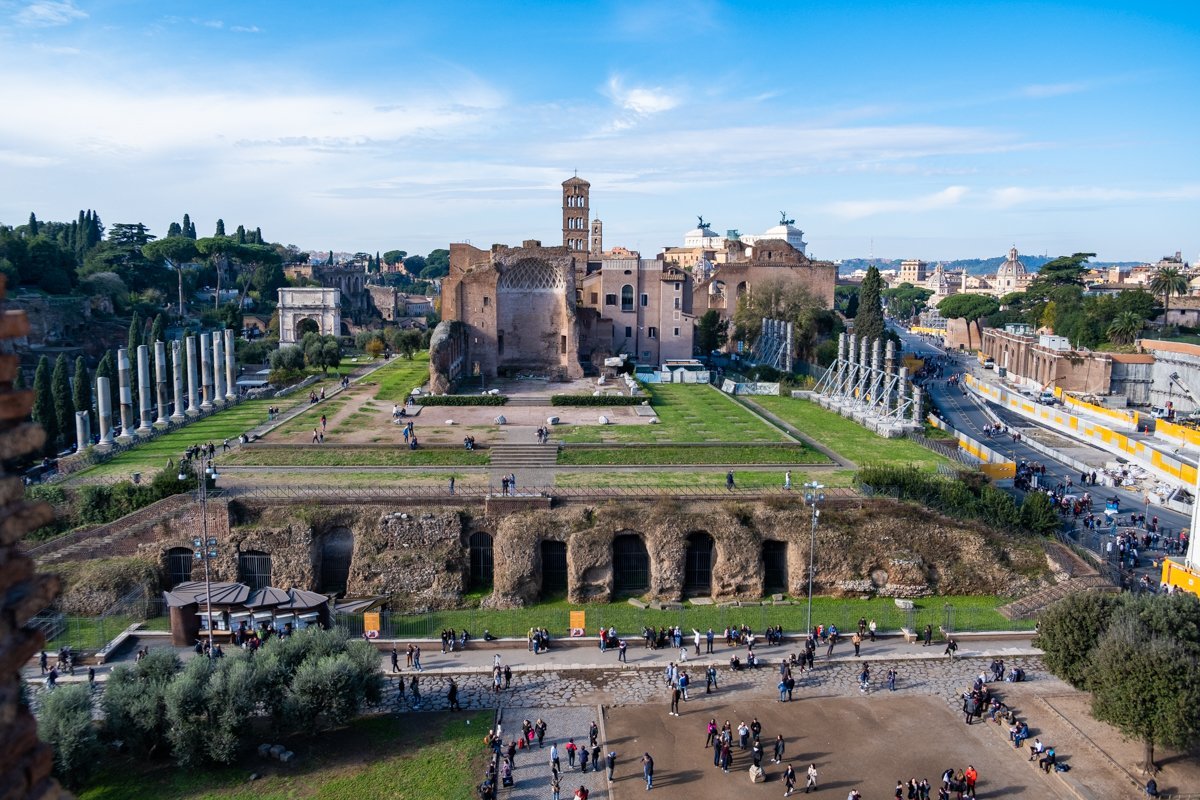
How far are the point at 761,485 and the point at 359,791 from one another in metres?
18.5

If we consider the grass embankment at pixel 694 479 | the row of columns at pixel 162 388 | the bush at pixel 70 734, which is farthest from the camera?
the row of columns at pixel 162 388

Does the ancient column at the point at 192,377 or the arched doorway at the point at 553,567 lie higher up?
the ancient column at the point at 192,377

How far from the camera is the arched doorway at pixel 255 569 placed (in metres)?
28.0

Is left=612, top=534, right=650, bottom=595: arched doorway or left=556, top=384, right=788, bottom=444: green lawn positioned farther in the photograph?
left=556, top=384, right=788, bottom=444: green lawn

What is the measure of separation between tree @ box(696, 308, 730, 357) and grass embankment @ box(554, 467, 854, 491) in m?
37.8

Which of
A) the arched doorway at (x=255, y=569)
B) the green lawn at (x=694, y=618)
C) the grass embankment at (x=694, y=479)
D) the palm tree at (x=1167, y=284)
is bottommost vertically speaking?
the green lawn at (x=694, y=618)

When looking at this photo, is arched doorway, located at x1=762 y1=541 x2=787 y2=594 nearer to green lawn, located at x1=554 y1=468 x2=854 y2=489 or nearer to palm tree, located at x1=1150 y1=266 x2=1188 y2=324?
green lawn, located at x1=554 y1=468 x2=854 y2=489

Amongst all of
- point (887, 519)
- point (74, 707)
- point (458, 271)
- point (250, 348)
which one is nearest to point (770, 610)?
point (887, 519)

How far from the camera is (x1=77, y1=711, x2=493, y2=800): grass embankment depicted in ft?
57.2

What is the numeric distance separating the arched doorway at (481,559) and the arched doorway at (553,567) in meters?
1.75

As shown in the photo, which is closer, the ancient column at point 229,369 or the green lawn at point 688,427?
the green lawn at point 688,427

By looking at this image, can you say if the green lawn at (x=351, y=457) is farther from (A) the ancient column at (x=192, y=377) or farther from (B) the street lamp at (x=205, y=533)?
(A) the ancient column at (x=192, y=377)

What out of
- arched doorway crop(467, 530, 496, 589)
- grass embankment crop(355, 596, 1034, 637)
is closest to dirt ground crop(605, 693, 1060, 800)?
grass embankment crop(355, 596, 1034, 637)

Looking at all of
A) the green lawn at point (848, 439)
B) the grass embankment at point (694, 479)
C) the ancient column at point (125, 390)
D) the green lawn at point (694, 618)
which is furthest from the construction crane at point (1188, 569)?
the ancient column at point (125, 390)
